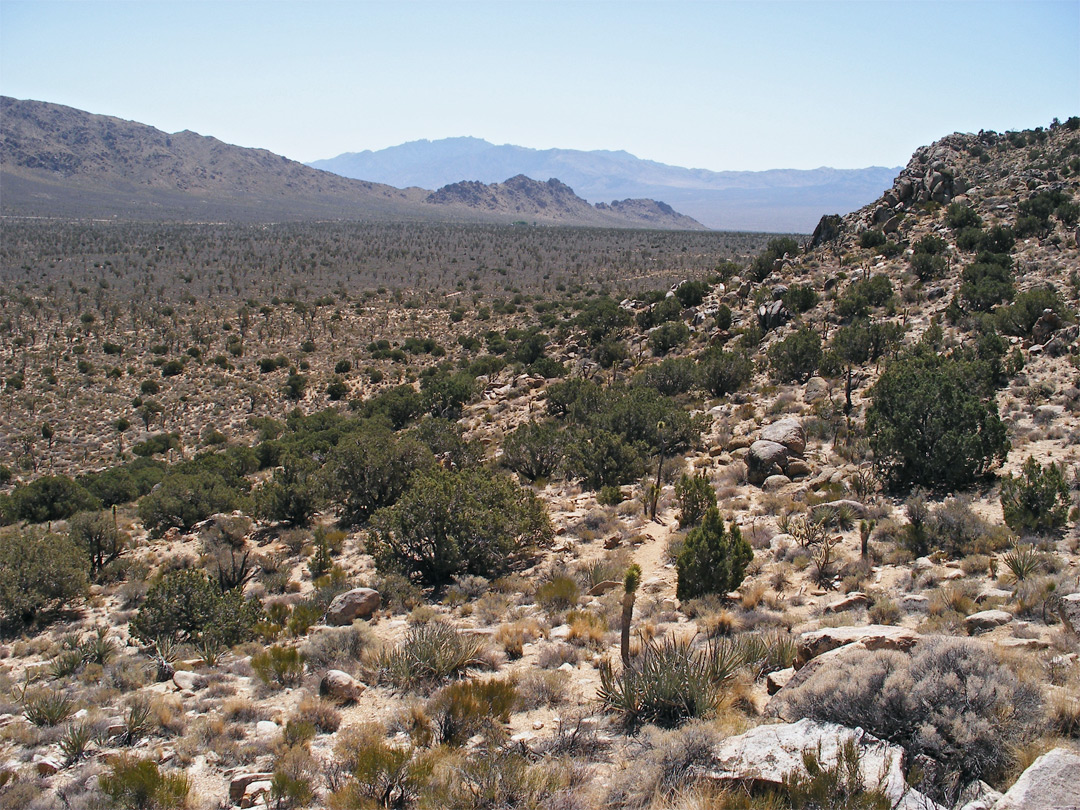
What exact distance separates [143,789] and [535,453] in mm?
13608

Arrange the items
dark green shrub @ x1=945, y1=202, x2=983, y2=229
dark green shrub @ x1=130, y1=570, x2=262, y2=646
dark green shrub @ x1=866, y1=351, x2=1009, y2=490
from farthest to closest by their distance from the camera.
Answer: dark green shrub @ x1=945, y1=202, x2=983, y2=229 → dark green shrub @ x1=866, y1=351, x2=1009, y2=490 → dark green shrub @ x1=130, y1=570, x2=262, y2=646

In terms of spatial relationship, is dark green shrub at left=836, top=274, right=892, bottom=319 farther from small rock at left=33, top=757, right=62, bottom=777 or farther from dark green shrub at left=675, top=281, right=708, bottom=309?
small rock at left=33, top=757, right=62, bottom=777

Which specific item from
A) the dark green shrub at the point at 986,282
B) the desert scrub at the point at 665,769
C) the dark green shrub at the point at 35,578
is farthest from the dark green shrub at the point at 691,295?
the desert scrub at the point at 665,769

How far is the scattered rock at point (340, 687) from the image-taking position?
7.13 m

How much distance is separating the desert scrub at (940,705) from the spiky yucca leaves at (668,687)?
2.77ft

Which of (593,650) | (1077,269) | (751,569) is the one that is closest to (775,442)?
(751,569)

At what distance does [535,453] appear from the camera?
60.3ft

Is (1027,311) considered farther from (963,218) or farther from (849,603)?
(849,603)

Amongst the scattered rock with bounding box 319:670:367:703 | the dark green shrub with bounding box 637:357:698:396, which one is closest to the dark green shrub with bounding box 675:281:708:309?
the dark green shrub with bounding box 637:357:698:396

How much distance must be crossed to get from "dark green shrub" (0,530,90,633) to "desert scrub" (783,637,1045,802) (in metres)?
12.3

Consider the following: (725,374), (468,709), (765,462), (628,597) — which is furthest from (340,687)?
(725,374)

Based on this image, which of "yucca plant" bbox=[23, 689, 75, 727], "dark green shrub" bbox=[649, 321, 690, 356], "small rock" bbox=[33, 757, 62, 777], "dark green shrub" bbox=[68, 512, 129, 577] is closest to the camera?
"small rock" bbox=[33, 757, 62, 777]

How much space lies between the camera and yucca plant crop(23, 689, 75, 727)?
265 inches

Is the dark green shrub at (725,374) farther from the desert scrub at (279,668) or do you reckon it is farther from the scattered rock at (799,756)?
the scattered rock at (799,756)
